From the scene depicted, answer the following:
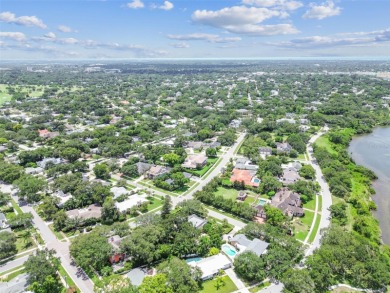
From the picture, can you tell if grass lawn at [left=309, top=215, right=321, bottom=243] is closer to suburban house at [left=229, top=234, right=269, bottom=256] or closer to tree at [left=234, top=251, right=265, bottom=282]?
suburban house at [left=229, top=234, right=269, bottom=256]

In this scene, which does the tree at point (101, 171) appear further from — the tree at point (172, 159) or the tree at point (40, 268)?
the tree at point (40, 268)

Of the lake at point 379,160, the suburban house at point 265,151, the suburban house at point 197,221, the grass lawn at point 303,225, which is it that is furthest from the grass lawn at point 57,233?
the suburban house at point 265,151

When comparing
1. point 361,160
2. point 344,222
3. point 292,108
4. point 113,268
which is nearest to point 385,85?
point 292,108

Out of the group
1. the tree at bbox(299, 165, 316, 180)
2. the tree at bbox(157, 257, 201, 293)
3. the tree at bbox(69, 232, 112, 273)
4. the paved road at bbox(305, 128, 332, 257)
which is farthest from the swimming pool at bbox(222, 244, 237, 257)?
the tree at bbox(299, 165, 316, 180)

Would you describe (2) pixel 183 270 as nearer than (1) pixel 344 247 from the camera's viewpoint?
Yes

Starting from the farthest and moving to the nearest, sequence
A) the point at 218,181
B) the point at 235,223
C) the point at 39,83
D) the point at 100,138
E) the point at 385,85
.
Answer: the point at 39,83, the point at 385,85, the point at 100,138, the point at 218,181, the point at 235,223

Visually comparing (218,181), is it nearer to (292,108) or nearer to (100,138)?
(100,138)
